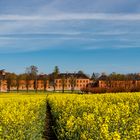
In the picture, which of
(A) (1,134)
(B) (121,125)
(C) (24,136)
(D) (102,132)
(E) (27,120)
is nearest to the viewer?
(D) (102,132)

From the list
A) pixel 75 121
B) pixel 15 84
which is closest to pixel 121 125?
pixel 75 121

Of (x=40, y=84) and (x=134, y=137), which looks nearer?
(x=134, y=137)

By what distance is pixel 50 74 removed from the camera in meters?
176

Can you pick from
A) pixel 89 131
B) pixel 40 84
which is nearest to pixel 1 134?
pixel 89 131

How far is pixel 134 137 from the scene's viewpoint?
9.85m

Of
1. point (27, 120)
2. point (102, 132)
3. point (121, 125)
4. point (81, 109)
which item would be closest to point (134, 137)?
point (102, 132)

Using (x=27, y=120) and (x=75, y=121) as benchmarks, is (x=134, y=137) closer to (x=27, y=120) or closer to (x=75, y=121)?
(x=75, y=121)

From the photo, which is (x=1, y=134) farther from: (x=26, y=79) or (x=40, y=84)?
(x=40, y=84)

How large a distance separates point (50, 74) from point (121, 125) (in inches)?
6444

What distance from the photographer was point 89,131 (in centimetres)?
1164

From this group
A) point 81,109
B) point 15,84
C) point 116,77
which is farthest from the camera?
point 15,84

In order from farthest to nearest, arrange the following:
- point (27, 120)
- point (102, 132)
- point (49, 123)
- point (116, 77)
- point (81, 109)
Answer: point (116, 77), point (49, 123), point (81, 109), point (27, 120), point (102, 132)

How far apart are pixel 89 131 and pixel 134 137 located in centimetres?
199

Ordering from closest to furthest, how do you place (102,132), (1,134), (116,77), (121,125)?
(102,132) < (121,125) < (1,134) < (116,77)
